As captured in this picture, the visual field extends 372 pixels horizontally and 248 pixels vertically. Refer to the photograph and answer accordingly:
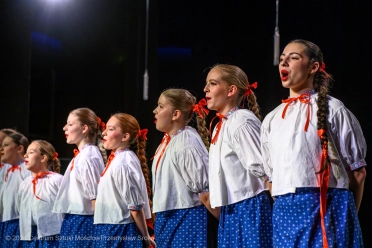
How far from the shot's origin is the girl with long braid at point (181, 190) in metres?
3.25

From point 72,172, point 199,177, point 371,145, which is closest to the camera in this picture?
point 199,177

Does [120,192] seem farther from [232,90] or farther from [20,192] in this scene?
[20,192]

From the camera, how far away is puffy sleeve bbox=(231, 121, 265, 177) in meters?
2.77

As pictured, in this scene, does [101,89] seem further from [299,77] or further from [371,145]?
[299,77]

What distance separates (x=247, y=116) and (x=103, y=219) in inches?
49.9

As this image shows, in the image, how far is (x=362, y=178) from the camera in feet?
7.73

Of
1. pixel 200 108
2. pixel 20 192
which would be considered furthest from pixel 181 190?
pixel 20 192

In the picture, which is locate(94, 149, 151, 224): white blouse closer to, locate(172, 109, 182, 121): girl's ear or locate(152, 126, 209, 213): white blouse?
locate(152, 126, 209, 213): white blouse

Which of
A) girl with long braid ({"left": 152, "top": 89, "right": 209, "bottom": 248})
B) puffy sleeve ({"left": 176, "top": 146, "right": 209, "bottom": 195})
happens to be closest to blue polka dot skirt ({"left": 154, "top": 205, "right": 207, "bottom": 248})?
girl with long braid ({"left": 152, "top": 89, "right": 209, "bottom": 248})

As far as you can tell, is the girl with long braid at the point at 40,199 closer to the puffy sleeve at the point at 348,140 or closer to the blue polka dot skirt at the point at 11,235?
the blue polka dot skirt at the point at 11,235

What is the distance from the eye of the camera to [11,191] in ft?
16.3

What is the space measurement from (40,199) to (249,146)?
2.20 metres

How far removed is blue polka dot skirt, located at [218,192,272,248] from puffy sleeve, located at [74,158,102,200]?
1.34 metres

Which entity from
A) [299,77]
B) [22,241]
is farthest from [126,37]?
[299,77]
